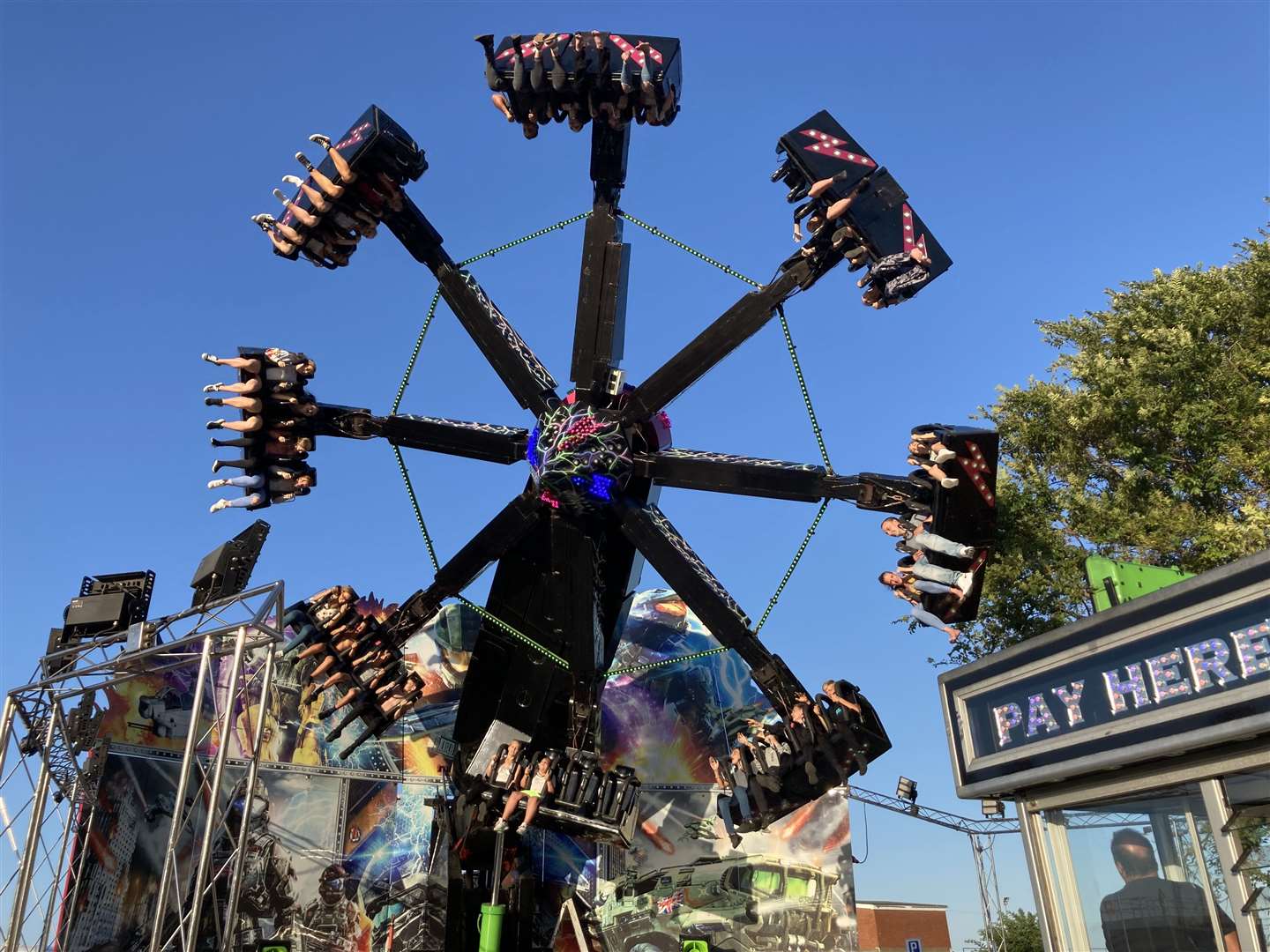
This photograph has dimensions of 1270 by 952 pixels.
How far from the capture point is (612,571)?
1427 cm

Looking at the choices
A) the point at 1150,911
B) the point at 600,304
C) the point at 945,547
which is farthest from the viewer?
the point at 600,304

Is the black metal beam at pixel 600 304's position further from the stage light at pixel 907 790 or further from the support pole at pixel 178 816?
the stage light at pixel 907 790

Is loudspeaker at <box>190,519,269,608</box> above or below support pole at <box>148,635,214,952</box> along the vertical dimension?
above

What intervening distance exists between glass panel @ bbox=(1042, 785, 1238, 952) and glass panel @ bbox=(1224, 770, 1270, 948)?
189mm

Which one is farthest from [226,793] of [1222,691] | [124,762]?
[1222,691]

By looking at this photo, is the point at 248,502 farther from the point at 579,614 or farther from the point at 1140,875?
the point at 1140,875

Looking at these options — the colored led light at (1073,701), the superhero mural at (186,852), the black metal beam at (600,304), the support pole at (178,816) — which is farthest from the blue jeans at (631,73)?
the superhero mural at (186,852)

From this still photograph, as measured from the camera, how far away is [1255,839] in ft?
22.1

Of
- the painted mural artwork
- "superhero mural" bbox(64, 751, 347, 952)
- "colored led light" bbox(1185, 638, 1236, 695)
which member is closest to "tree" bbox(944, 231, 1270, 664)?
the painted mural artwork

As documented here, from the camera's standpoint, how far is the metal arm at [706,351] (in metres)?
13.2

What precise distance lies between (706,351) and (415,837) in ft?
45.8

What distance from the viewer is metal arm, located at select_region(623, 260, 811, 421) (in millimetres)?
13234

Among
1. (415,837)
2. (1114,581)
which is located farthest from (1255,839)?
(415,837)

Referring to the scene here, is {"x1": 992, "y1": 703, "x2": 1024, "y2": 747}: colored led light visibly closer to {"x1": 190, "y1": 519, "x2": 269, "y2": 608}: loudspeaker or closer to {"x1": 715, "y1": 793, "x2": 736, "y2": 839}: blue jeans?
{"x1": 715, "y1": 793, "x2": 736, "y2": 839}: blue jeans
